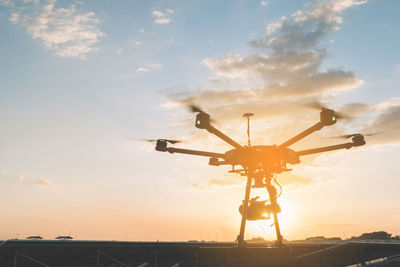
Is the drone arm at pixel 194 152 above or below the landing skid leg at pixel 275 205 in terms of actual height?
above

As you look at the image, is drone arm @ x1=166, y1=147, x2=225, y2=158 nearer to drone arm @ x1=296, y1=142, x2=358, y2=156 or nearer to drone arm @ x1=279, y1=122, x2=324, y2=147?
drone arm @ x1=279, y1=122, x2=324, y2=147

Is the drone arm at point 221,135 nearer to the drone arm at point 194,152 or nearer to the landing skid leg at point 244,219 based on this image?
the drone arm at point 194,152

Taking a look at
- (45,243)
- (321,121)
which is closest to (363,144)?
(321,121)

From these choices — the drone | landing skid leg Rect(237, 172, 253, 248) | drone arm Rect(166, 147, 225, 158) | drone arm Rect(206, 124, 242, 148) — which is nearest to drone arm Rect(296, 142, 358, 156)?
the drone

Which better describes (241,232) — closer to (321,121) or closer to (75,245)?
(321,121)

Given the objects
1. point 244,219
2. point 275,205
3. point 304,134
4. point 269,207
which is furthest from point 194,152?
point 304,134

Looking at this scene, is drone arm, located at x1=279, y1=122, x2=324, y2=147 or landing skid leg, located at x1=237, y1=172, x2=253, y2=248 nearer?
drone arm, located at x1=279, y1=122, x2=324, y2=147

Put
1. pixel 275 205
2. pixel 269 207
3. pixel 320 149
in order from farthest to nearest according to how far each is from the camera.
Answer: pixel 320 149 → pixel 275 205 → pixel 269 207

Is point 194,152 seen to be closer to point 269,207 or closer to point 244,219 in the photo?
point 244,219

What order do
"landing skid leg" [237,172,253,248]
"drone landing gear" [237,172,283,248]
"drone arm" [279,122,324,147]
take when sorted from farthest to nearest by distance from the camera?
"drone landing gear" [237,172,283,248], "landing skid leg" [237,172,253,248], "drone arm" [279,122,324,147]

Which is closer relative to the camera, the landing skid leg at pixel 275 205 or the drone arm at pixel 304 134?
the drone arm at pixel 304 134

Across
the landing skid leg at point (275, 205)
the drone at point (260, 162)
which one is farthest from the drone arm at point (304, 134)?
the landing skid leg at point (275, 205)
